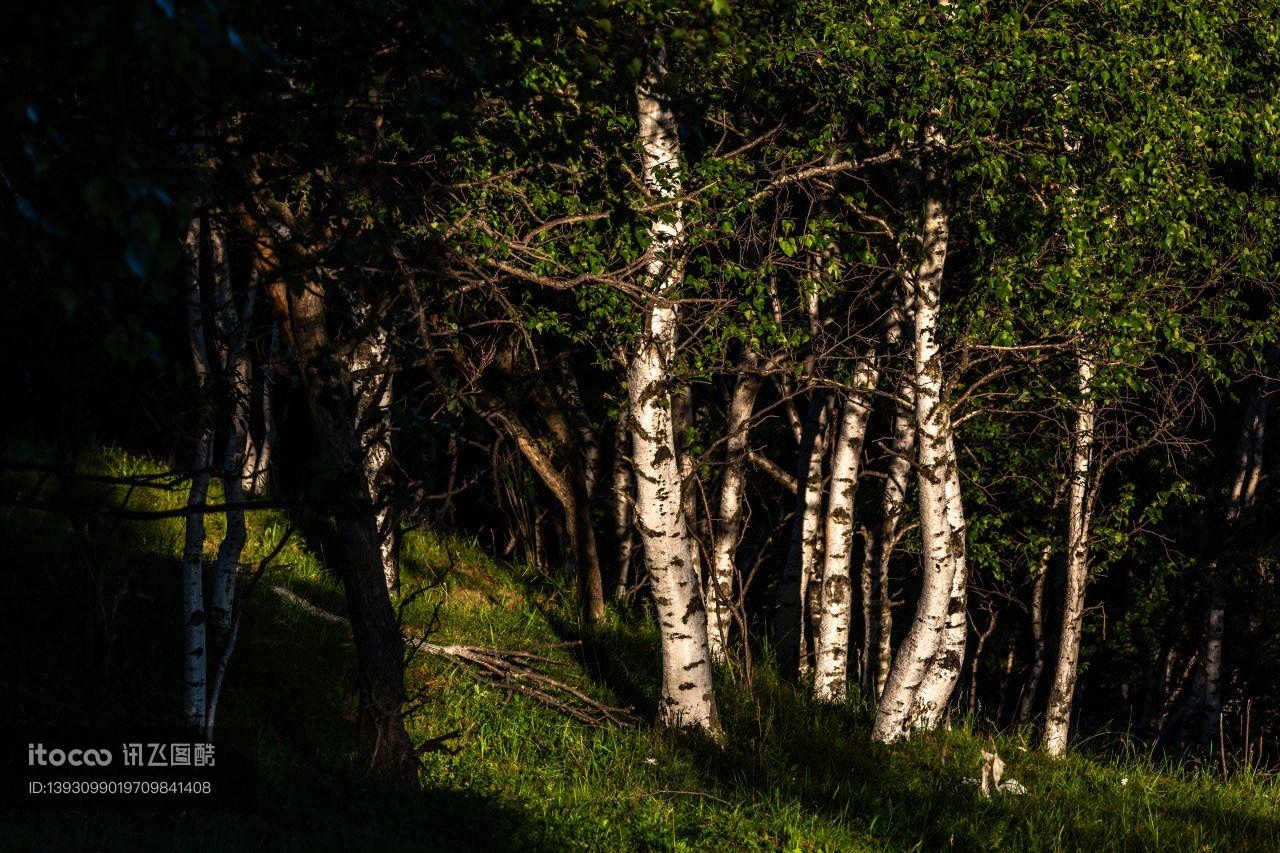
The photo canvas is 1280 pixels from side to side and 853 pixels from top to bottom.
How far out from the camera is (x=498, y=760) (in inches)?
364

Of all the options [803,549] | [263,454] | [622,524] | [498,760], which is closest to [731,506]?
[803,549]

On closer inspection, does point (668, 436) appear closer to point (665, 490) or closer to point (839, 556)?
point (665, 490)

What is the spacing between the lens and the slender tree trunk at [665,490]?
373 inches

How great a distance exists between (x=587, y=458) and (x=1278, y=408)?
1055cm

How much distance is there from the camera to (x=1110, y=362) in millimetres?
10992

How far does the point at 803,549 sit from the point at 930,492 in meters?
3.08

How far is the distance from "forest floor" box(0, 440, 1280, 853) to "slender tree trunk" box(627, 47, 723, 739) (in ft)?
1.46

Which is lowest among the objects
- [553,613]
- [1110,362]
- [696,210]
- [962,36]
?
[553,613]

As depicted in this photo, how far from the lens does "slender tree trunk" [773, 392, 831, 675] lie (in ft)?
44.8

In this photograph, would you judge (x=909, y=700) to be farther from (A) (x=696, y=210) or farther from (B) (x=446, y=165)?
(B) (x=446, y=165)

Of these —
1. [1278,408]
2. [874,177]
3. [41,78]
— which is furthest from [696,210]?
[1278,408]

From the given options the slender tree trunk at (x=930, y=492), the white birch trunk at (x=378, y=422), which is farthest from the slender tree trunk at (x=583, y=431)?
the slender tree trunk at (x=930, y=492)

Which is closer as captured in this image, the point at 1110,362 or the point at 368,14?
the point at 368,14

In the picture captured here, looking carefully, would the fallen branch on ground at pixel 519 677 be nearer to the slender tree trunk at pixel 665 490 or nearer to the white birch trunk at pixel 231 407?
the slender tree trunk at pixel 665 490
